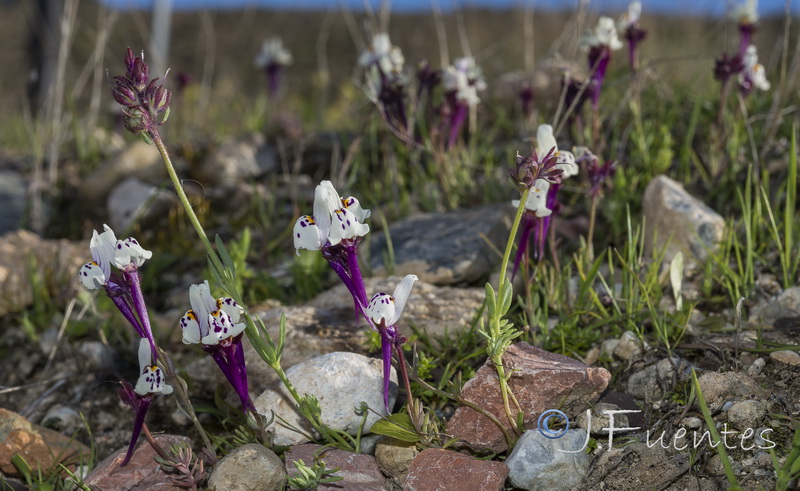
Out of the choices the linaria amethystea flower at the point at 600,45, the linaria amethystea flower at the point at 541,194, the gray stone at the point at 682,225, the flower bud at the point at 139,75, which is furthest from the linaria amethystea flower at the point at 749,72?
the flower bud at the point at 139,75

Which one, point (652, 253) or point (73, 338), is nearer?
point (652, 253)

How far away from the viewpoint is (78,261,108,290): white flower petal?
2340 millimetres

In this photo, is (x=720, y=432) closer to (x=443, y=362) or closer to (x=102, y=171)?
(x=443, y=362)

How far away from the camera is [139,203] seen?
4.89 meters

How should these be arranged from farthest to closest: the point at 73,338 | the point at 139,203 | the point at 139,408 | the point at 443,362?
the point at 139,203, the point at 73,338, the point at 443,362, the point at 139,408

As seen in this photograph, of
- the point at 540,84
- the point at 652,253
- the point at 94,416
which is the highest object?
the point at 540,84

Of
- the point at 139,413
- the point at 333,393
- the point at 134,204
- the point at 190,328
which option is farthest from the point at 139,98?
the point at 134,204

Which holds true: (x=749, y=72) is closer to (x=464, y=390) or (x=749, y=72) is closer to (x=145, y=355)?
(x=464, y=390)

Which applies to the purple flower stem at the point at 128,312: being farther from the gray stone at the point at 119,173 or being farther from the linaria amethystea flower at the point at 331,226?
the gray stone at the point at 119,173

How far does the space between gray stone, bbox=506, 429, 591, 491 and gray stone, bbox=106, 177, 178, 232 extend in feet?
10.4

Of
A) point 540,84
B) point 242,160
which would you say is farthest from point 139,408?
point 540,84

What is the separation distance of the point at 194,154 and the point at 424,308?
10.1ft

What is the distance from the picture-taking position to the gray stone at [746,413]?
7.91 feet

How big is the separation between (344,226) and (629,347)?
1.31 meters
